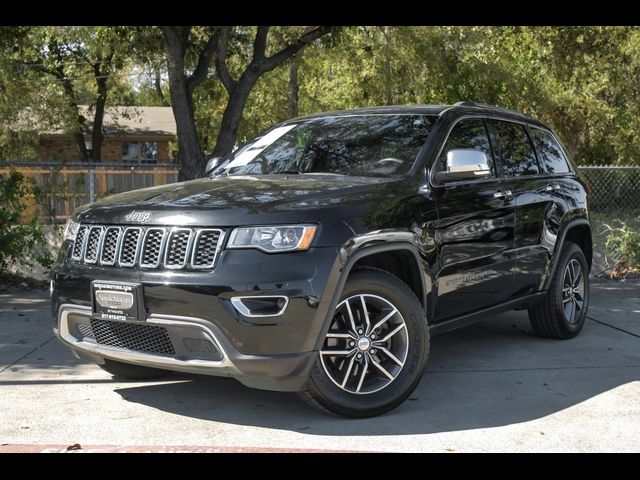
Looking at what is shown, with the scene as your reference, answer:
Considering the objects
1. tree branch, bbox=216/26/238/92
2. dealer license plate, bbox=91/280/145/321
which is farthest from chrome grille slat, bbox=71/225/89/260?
tree branch, bbox=216/26/238/92

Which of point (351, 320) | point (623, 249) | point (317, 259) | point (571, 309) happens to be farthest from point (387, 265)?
point (623, 249)

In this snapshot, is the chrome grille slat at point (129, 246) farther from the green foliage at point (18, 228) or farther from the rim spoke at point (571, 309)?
the green foliage at point (18, 228)

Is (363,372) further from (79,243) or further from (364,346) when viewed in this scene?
(79,243)

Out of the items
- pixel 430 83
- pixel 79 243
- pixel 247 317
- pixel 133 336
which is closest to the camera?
pixel 247 317

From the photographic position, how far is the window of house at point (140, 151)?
38.6 meters

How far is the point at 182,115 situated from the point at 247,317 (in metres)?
9.13

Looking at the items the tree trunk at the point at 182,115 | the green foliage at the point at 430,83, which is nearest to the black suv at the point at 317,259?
the tree trunk at the point at 182,115

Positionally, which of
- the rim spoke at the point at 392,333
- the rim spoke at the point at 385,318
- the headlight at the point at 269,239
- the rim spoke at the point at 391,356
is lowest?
the rim spoke at the point at 391,356

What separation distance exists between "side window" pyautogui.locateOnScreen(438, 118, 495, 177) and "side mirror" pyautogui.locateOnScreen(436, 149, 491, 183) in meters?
0.09

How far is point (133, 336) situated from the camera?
184 inches

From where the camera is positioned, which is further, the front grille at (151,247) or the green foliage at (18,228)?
the green foliage at (18,228)

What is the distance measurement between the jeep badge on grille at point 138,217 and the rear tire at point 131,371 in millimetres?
1306

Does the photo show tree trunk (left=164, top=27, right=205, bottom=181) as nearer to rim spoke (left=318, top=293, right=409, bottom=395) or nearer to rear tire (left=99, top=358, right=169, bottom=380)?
rear tire (left=99, top=358, right=169, bottom=380)
